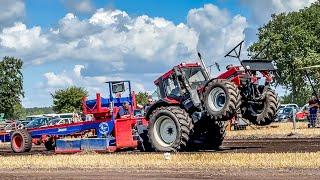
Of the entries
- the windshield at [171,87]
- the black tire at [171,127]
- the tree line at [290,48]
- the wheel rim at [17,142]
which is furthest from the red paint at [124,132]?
the tree line at [290,48]

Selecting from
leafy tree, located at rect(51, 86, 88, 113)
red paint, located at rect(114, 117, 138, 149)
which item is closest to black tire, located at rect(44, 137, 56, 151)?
red paint, located at rect(114, 117, 138, 149)

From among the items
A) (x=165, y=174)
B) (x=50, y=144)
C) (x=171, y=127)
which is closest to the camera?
(x=165, y=174)

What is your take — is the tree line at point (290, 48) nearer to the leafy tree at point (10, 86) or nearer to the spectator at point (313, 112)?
the leafy tree at point (10, 86)

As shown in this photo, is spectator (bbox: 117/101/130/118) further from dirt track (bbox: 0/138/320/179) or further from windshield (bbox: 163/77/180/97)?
dirt track (bbox: 0/138/320/179)

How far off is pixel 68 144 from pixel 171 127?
4372 mm

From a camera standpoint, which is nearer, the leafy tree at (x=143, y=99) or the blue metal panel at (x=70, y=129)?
the blue metal panel at (x=70, y=129)

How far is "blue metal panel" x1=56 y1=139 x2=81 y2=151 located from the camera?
2277cm

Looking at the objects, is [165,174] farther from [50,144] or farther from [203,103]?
[50,144]

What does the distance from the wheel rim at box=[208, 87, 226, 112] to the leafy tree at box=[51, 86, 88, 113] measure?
69290 millimetres

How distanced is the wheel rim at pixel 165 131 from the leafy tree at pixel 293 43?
168 ft

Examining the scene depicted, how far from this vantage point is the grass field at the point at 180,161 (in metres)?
15.1

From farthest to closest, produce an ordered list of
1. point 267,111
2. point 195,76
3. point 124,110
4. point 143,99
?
point 143,99
point 124,110
point 195,76
point 267,111

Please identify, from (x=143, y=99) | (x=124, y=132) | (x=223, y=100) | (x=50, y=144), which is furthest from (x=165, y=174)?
(x=143, y=99)

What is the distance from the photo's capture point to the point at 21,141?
25453mm
